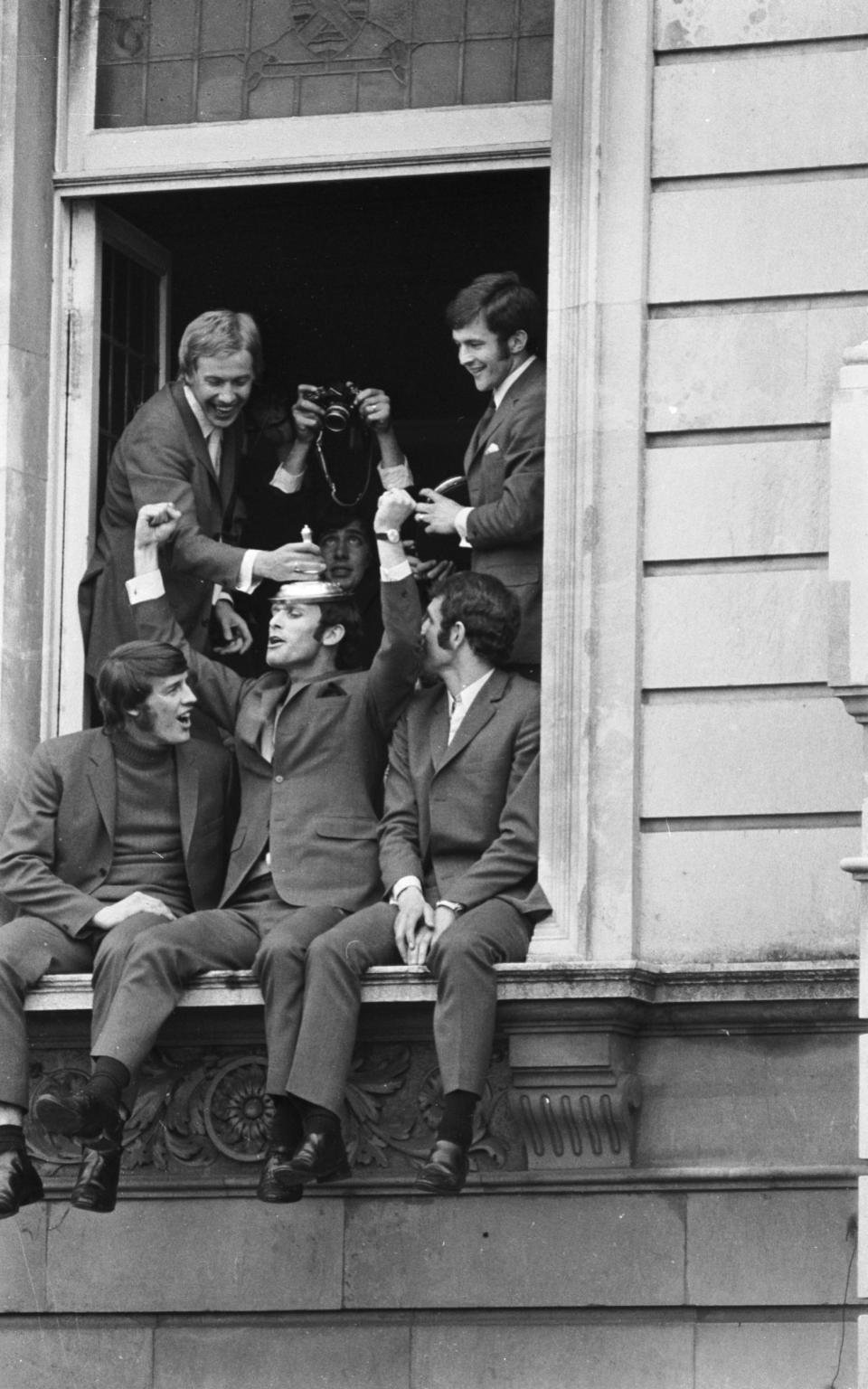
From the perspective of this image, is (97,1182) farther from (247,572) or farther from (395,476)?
(395,476)

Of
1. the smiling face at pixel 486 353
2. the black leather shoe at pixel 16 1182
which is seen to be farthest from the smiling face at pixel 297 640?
the black leather shoe at pixel 16 1182

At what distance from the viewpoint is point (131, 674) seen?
14.8 metres

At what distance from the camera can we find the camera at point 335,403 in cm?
1598

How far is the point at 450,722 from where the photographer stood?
14.7m

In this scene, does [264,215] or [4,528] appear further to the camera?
[264,215]

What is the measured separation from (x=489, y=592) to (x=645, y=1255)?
273 centimetres

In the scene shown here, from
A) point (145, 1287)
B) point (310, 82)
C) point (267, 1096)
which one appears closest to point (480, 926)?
point (267, 1096)

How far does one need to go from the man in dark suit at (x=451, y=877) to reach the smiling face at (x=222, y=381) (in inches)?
66.6

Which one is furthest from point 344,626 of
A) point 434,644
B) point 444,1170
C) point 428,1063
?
point 444,1170

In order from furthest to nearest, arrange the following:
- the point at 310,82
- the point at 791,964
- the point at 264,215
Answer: the point at 264,215 → the point at 310,82 → the point at 791,964

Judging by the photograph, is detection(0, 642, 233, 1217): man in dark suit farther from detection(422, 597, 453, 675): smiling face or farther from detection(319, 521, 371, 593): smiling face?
detection(319, 521, 371, 593): smiling face

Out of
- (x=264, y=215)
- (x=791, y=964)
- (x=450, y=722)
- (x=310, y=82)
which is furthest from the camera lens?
(x=264, y=215)

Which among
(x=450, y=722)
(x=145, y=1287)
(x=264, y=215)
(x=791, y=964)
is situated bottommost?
(x=145, y=1287)

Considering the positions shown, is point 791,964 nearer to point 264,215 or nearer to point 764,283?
point 764,283
